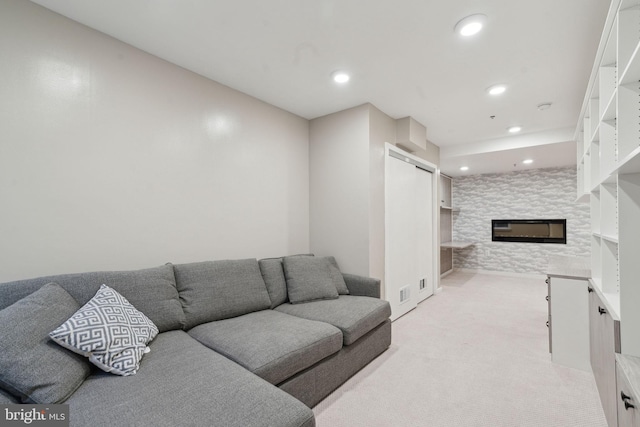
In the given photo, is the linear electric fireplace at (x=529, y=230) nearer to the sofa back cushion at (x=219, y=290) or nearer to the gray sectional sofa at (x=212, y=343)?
the gray sectional sofa at (x=212, y=343)

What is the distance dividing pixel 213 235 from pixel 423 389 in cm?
207

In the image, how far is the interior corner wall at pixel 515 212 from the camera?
218 inches

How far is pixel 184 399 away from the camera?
1166mm

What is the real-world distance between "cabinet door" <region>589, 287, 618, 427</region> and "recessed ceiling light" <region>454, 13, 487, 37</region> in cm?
186

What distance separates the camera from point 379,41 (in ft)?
6.67

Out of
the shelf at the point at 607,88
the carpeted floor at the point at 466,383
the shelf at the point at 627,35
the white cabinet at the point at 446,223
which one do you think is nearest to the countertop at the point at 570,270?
the carpeted floor at the point at 466,383

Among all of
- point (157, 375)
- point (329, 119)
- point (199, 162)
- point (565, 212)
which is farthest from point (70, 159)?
point (565, 212)

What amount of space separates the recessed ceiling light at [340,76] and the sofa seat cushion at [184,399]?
90.8 inches

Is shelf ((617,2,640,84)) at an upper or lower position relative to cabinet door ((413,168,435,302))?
upper

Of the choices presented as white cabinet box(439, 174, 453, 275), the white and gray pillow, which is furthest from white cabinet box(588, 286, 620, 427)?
white cabinet box(439, 174, 453, 275)

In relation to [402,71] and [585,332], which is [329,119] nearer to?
[402,71]

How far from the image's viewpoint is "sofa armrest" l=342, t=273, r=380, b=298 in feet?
9.21

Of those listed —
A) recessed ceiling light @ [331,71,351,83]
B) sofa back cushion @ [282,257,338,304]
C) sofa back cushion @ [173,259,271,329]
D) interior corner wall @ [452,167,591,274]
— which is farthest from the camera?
interior corner wall @ [452,167,591,274]

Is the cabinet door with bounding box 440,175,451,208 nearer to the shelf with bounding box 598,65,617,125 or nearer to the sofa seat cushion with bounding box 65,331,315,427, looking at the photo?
the shelf with bounding box 598,65,617,125
